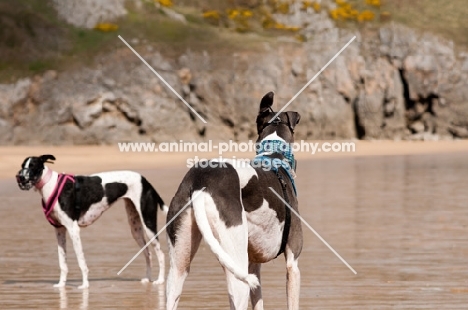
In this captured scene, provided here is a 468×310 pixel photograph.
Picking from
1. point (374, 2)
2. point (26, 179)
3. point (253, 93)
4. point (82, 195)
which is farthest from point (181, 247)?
point (374, 2)

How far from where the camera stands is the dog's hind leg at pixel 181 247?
22.4 feet

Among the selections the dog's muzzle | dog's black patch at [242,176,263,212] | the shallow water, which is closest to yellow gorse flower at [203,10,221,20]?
the shallow water

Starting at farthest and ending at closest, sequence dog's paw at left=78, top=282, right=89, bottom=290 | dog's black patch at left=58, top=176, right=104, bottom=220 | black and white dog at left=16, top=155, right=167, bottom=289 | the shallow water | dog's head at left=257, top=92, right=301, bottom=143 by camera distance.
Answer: dog's black patch at left=58, top=176, right=104, bottom=220, black and white dog at left=16, top=155, right=167, bottom=289, dog's paw at left=78, top=282, right=89, bottom=290, the shallow water, dog's head at left=257, top=92, right=301, bottom=143

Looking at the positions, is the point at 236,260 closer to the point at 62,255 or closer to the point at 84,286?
the point at 84,286

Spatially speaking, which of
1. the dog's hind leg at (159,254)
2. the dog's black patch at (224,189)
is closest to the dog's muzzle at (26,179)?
the dog's hind leg at (159,254)

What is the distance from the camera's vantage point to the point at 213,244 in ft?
21.5

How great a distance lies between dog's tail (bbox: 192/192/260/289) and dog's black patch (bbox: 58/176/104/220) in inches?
207

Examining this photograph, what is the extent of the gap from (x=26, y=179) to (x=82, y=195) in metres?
0.70

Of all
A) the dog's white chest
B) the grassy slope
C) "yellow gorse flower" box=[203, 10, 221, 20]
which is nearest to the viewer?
the dog's white chest

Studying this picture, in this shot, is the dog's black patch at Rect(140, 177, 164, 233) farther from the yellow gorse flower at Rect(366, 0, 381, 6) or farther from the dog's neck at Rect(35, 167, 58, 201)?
the yellow gorse flower at Rect(366, 0, 381, 6)

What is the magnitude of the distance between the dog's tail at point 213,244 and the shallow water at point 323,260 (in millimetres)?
2802

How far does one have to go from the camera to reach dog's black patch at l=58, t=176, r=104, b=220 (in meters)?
11.7

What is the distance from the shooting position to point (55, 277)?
454 inches

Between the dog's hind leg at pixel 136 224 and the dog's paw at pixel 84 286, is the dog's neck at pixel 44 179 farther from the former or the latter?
the dog's paw at pixel 84 286
